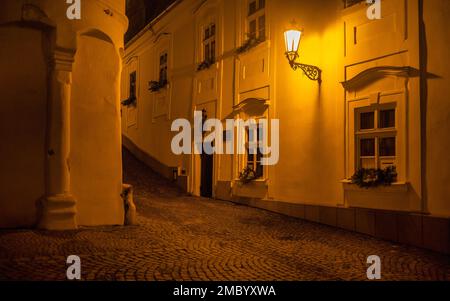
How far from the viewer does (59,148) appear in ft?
29.1

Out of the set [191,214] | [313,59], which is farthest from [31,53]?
[313,59]

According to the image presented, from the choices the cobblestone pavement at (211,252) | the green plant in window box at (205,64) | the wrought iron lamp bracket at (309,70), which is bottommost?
the cobblestone pavement at (211,252)

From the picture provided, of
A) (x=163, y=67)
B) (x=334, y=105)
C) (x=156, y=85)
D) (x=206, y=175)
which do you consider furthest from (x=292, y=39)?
(x=156, y=85)

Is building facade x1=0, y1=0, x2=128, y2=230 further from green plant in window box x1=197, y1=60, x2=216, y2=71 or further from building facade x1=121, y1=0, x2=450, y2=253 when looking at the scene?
green plant in window box x1=197, y1=60, x2=216, y2=71

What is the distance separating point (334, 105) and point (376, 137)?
141cm

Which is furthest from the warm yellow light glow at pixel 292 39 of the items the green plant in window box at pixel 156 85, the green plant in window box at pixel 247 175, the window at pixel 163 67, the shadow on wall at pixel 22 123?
the window at pixel 163 67

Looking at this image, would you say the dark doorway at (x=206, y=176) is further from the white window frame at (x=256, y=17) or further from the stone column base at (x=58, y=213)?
the stone column base at (x=58, y=213)

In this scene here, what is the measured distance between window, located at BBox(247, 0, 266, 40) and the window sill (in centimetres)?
511

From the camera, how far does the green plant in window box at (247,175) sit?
1284cm

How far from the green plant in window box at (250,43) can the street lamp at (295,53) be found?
2056 millimetres

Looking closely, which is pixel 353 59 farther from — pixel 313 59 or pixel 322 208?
pixel 322 208

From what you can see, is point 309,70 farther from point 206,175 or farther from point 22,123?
point 22,123

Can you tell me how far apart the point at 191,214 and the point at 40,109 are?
474cm

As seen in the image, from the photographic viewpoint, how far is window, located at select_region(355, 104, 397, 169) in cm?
935
